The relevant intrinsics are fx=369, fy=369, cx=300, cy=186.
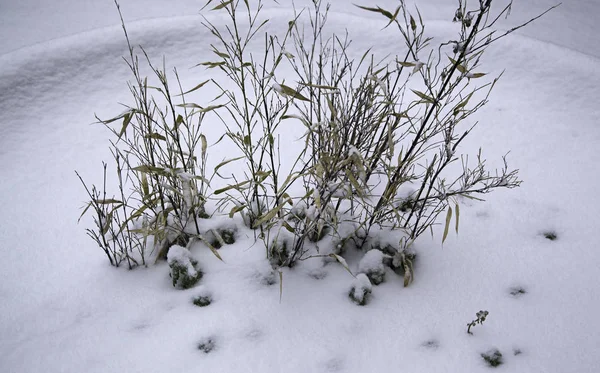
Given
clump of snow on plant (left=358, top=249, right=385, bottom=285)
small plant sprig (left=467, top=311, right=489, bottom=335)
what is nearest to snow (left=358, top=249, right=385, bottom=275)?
clump of snow on plant (left=358, top=249, right=385, bottom=285)

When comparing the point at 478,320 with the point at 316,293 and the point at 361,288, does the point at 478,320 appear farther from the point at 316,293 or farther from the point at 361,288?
the point at 316,293

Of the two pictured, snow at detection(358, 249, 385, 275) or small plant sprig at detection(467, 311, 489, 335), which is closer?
small plant sprig at detection(467, 311, 489, 335)

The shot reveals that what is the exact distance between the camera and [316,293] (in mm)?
1243

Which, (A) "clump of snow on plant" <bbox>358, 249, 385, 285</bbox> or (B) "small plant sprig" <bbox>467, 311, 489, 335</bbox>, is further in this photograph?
(A) "clump of snow on plant" <bbox>358, 249, 385, 285</bbox>

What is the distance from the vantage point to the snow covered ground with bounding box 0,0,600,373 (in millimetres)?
1085

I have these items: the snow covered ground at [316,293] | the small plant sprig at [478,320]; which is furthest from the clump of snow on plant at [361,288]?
the small plant sprig at [478,320]

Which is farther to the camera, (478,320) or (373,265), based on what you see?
(373,265)

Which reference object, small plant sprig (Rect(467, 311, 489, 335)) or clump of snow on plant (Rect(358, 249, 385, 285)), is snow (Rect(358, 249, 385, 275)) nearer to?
clump of snow on plant (Rect(358, 249, 385, 285))

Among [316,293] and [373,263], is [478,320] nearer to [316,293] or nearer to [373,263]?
[373,263]

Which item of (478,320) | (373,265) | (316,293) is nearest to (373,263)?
(373,265)

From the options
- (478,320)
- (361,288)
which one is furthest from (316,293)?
(478,320)

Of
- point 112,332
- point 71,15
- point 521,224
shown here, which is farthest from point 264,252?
point 71,15

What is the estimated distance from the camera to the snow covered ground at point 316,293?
1.08 meters

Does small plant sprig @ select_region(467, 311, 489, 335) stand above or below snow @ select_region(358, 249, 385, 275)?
below
